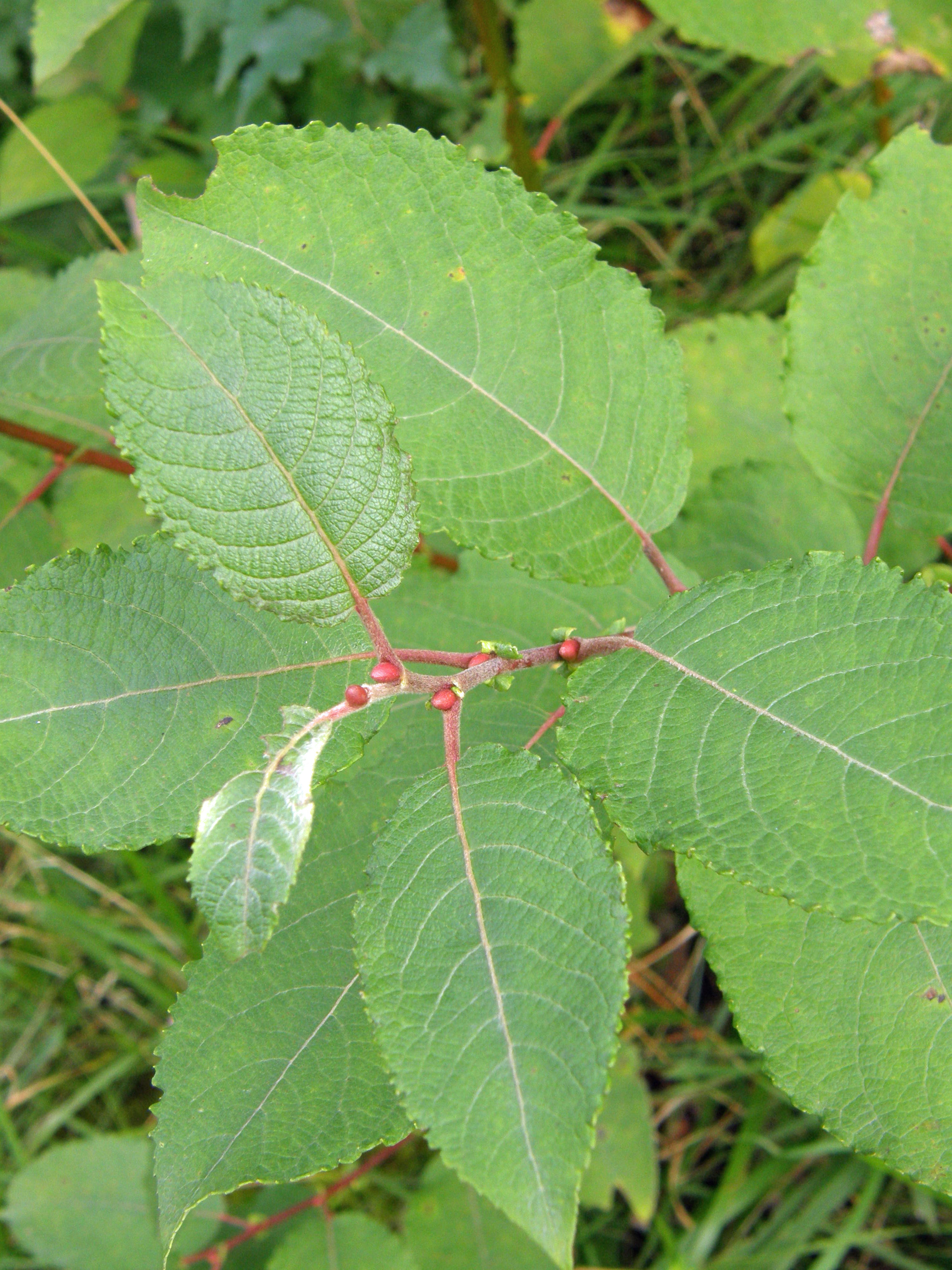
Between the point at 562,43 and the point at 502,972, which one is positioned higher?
the point at 562,43

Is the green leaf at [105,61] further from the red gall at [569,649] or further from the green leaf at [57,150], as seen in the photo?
the red gall at [569,649]

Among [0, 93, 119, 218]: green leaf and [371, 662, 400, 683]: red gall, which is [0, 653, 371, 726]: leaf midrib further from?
[0, 93, 119, 218]: green leaf

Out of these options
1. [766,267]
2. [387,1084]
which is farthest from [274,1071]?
[766,267]

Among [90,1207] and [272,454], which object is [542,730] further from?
[90,1207]

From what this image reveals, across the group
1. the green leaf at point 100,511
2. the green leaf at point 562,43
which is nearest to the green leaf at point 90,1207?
the green leaf at point 100,511

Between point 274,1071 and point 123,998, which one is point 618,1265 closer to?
point 123,998

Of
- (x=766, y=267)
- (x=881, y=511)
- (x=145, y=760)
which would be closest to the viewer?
(x=145, y=760)

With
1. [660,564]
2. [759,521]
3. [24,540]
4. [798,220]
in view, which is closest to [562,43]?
[798,220]
